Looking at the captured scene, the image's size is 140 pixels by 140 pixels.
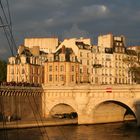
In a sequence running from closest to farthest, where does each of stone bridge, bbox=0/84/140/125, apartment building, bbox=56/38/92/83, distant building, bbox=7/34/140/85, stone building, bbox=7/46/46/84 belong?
stone bridge, bbox=0/84/140/125 → distant building, bbox=7/34/140/85 → stone building, bbox=7/46/46/84 → apartment building, bbox=56/38/92/83

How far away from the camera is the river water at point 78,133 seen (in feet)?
199

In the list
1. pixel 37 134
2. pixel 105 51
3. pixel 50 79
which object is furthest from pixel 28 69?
pixel 37 134

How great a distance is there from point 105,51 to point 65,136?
53.8 m

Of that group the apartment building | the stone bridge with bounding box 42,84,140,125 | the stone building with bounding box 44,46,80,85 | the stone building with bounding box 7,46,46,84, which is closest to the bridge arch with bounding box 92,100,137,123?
the stone bridge with bounding box 42,84,140,125

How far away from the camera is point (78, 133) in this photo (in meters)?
66.3

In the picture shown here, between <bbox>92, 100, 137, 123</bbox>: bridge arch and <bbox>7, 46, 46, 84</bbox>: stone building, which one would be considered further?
<bbox>7, 46, 46, 84</bbox>: stone building

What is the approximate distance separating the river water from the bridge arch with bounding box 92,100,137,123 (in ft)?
19.6

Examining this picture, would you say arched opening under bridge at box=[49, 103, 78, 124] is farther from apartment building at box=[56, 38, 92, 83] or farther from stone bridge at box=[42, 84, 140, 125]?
apartment building at box=[56, 38, 92, 83]

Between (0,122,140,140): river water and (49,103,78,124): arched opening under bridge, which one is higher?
(49,103,78,124): arched opening under bridge

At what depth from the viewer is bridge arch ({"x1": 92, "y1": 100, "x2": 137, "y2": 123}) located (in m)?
83.2

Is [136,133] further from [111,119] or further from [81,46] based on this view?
[81,46]

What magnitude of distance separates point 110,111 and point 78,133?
20.9 metres

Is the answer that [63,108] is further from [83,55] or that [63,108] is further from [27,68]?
[83,55]

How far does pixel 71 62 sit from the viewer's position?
100812mm
